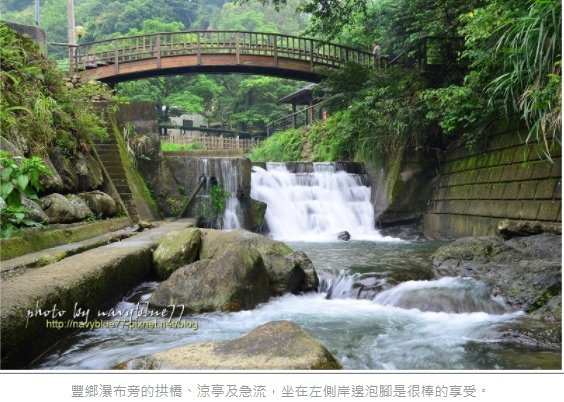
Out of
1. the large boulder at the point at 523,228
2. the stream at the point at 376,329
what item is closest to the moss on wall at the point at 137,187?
the stream at the point at 376,329

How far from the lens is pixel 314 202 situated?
38.7 ft

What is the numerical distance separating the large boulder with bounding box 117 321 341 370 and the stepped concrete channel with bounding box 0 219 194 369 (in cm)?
61

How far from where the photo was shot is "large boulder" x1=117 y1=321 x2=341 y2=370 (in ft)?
8.03

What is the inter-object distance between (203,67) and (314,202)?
9771mm

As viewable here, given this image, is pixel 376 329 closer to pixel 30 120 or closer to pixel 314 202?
pixel 30 120

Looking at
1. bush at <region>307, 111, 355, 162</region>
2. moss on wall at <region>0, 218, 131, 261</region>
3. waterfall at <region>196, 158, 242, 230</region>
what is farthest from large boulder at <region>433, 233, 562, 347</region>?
bush at <region>307, 111, 355, 162</region>

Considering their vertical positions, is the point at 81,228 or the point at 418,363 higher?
the point at 81,228

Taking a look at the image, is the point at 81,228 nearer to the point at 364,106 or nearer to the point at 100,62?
the point at 364,106

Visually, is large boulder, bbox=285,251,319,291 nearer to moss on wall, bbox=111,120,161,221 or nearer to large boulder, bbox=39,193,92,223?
large boulder, bbox=39,193,92,223

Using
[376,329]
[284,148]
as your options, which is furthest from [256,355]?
[284,148]

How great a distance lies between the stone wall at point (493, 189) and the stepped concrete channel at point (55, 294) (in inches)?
211

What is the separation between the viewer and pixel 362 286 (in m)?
5.43

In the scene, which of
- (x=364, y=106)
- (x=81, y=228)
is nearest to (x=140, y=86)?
(x=364, y=106)

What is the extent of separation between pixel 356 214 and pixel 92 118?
21.7ft
